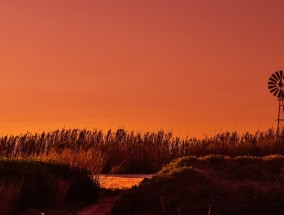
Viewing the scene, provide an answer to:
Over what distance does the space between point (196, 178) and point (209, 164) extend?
1393 mm

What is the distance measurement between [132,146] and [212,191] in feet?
35.5

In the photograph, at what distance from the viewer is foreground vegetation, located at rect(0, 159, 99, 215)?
11367 mm

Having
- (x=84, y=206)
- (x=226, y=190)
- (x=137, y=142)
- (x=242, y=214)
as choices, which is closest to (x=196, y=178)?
(x=226, y=190)

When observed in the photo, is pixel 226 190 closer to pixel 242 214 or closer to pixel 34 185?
pixel 242 214

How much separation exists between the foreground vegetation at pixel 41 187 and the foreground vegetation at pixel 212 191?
1549mm

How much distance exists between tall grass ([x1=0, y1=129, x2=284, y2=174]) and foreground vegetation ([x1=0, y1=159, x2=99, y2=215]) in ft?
17.4

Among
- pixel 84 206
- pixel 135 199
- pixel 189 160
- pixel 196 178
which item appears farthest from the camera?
pixel 189 160

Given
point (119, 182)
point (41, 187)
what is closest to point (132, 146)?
point (119, 182)

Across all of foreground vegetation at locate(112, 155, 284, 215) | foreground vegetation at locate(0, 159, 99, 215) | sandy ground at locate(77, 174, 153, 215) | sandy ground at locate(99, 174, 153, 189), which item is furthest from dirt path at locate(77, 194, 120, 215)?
sandy ground at locate(99, 174, 153, 189)

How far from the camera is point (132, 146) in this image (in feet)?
72.4

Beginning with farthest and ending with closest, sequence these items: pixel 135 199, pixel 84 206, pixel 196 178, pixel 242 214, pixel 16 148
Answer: pixel 16 148
pixel 84 206
pixel 196 178
pixel 135 199
pixel 242 214

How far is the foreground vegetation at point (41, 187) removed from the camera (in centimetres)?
1137

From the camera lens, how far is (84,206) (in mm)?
13000

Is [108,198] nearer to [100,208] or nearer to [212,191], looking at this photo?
[100,208]
